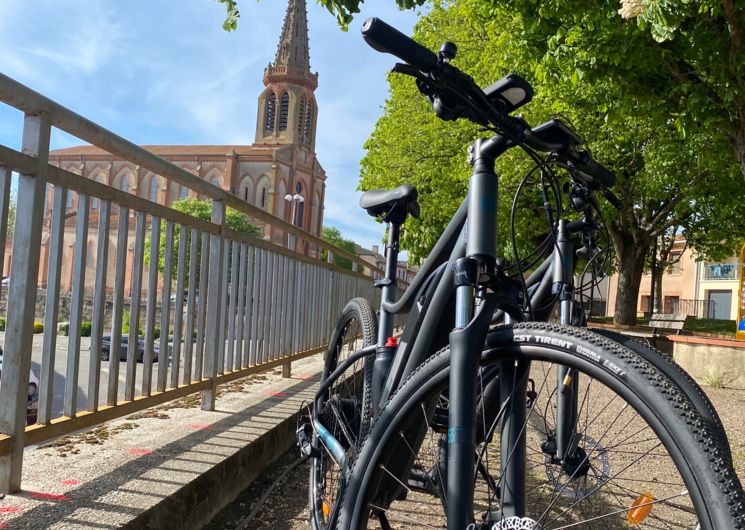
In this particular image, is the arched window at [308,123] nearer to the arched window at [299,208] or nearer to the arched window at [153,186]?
the arched window at [299,208]

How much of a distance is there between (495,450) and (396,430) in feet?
1.13

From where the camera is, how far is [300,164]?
9300cm

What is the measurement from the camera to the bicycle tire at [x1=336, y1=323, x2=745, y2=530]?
3.57ft

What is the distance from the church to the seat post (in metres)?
86.1

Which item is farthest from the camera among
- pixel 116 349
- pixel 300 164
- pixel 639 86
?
pixel 300 164

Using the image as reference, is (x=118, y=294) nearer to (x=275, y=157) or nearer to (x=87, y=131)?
(x=87, y=131)

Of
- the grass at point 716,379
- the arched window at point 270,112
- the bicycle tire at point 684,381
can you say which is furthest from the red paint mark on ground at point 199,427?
the arched window at point 270,112

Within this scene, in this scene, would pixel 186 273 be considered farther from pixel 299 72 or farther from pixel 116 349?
pixel 299 72

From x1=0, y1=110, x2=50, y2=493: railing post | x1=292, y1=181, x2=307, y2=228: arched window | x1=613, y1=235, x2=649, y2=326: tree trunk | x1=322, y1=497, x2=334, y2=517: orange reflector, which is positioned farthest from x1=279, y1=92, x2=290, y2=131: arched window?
x1=322, y1=497, x2=334, y2=517: orange reflector

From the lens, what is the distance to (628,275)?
20203mm

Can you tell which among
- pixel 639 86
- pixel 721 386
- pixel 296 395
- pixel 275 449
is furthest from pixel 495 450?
pixel 721 386

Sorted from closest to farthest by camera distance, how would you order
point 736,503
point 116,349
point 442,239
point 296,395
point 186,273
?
1. point 736,503
2. point 442,239
3. point 116,349
4. point 186,273
5. point 296,395

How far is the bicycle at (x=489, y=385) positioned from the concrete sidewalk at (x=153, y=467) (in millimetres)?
760

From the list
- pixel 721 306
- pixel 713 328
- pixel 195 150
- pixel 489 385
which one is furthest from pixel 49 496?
pixel 195 150
